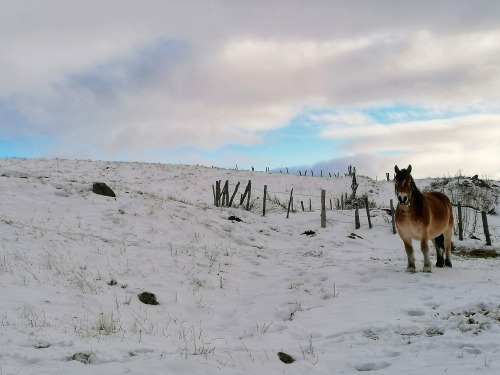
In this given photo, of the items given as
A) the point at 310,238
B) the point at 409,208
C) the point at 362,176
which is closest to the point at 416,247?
the point at 310,238

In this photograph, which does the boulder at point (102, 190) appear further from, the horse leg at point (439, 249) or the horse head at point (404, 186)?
the horse leg at point (439, 249)

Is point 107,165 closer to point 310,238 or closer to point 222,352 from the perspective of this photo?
point 310,238

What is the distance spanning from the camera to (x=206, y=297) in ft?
29.7

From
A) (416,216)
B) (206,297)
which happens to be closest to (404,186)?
(416,216)

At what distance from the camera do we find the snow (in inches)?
199

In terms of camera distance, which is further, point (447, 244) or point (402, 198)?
point (447, 244)

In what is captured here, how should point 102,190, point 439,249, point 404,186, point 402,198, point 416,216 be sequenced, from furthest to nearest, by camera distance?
point 102,190 < point 439,249 < point 416,216 < point 404,186 < point 402,198

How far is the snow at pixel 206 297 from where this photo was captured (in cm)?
505

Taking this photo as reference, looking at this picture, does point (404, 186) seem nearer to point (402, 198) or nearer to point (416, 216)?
point (402, 198)

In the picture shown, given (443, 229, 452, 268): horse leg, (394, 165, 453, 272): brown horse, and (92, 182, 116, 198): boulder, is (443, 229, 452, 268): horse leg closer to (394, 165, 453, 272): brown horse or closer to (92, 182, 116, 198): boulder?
(394, 165, 453, 272): brown horse

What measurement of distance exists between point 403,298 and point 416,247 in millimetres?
9305

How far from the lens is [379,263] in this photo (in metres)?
12.1

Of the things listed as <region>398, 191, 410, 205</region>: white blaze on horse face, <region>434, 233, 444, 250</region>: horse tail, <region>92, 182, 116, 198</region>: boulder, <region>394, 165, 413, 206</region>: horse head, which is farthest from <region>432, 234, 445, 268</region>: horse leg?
<region>92, 182, 116, 198</region>: boulder

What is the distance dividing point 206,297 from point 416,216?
525 centimetres
